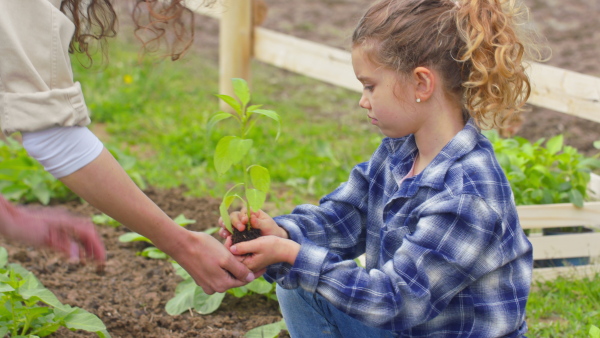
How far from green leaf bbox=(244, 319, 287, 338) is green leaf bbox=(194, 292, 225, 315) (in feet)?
0.79

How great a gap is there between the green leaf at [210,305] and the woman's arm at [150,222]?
606mm

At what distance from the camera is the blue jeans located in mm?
2082

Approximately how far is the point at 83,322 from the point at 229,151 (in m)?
0.82

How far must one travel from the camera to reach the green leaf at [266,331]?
2418 mm

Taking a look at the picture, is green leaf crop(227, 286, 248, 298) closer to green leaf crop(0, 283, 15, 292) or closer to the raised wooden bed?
green leaf crop(0, 283, 15, 292)

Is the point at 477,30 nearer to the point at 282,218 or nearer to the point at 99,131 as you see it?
the point at 282,218

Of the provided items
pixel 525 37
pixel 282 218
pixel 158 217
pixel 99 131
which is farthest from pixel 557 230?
pixel 99 131

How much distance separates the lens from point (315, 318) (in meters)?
2.13

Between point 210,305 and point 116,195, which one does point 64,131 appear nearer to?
point 116,195

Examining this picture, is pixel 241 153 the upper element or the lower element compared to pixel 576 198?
upper

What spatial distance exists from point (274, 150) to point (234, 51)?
1005 millimetres

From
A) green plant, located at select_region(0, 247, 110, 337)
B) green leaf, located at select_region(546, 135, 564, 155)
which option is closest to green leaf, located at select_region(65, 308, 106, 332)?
green plant, located at select_region(0, 247, 110, 337)

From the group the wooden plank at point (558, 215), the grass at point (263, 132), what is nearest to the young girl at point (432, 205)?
the grass at point (263, 132)

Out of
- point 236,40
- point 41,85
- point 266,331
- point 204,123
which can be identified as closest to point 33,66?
point 41,85
